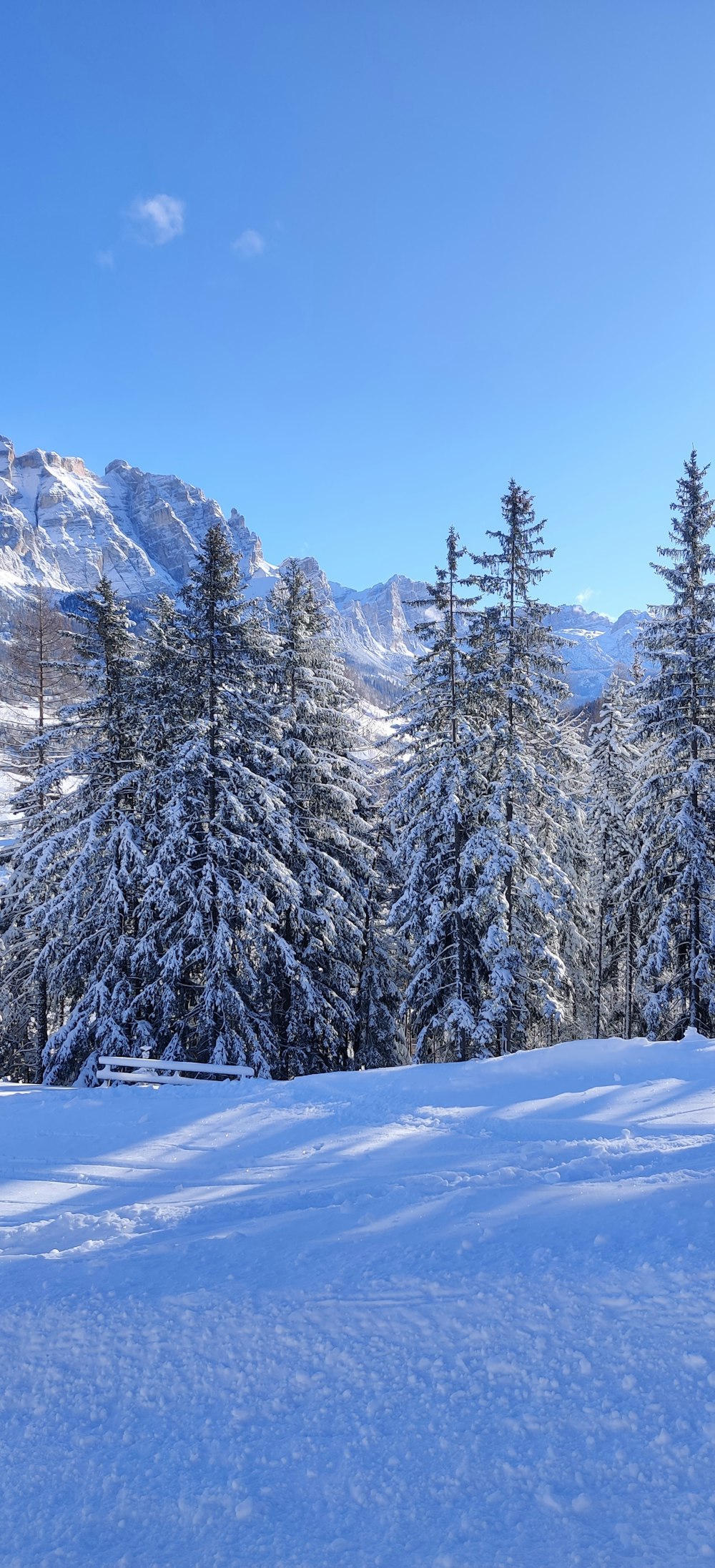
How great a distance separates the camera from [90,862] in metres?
15.7

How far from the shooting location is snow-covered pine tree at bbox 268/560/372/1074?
16281mm

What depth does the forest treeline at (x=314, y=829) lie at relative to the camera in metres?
15.2

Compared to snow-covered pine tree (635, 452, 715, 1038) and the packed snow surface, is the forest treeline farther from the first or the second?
the packed snow surface

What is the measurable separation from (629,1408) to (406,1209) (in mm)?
2238

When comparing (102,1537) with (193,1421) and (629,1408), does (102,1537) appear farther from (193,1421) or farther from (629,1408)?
(629,1408)

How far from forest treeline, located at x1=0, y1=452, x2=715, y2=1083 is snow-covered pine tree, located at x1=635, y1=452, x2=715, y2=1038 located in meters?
0.05

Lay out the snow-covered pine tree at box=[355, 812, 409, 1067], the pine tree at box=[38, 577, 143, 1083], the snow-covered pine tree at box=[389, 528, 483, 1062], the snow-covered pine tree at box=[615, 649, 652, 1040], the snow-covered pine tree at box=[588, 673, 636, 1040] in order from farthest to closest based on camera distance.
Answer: the snow-covered pine tree at box=[588, 673, 636, 1040], the snow-covered pine tree at box=[355, 812, 409, 1067], the snow-covered pine tree at box=[615, 649, 652, 1040], the snow-covered pine tree at box=[389, 528, 483, 1062], the pine tree at box=[38, 577, 143, 1083]

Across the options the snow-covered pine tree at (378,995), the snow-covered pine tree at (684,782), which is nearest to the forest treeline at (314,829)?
the snow-covered pine tree at (684,782)

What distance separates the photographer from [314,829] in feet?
58.1

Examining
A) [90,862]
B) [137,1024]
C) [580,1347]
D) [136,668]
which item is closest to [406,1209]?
[580,1347]

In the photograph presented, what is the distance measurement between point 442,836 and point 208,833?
5.77 meters

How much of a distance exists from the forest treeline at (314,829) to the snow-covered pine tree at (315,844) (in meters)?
0.09

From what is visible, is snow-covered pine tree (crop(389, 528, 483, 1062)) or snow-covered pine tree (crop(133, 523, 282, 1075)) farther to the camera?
snow-covered pine tree (crop(389, 528, 483, 1062))

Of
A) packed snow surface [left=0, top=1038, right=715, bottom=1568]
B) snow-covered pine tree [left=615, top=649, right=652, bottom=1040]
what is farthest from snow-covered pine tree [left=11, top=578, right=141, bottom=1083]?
snow-covered pine tree [left=615, top=649, right=652, bottom=1040]
